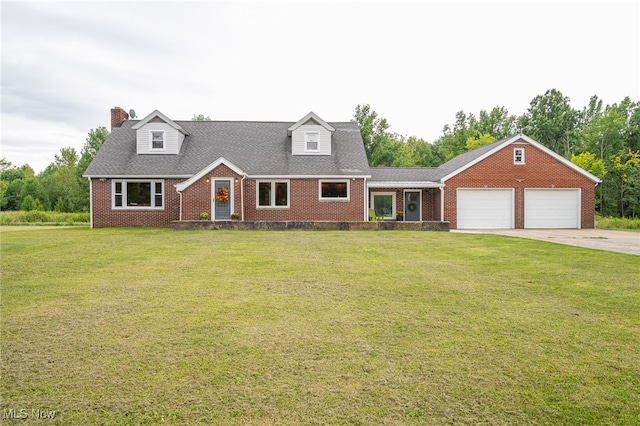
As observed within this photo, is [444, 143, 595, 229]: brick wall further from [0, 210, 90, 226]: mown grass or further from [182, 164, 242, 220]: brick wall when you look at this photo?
[0, 210, 90, 226]: mown grass

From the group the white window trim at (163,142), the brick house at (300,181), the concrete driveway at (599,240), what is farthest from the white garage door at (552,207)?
the white window trim at (163,142)

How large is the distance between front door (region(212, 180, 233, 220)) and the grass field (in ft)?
38.8

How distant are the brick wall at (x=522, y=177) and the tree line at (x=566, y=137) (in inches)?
519

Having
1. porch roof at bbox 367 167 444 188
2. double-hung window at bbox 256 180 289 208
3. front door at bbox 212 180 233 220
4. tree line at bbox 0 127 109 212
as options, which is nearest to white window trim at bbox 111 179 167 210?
front door at bbox 212 180 233 220

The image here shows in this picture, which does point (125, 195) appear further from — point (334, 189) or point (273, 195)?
point (334, 189)

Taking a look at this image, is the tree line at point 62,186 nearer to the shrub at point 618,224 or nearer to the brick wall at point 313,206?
the brick wall at point 313,206

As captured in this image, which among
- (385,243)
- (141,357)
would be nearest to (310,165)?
(385,243)

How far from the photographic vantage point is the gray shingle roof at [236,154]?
20.8m

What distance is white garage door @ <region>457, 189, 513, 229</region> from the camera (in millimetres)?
21906

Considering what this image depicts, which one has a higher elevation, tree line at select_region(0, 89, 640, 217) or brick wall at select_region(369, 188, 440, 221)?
tree line at select_region(0, 89, 640, 217)

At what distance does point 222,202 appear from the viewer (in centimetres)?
1952

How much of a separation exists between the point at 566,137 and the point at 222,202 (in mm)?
45162

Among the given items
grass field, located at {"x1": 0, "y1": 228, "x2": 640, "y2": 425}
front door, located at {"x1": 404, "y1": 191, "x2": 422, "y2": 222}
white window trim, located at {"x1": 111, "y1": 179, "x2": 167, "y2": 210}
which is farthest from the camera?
front door, located at {"x1": 404, "y1": 191, "x2": 422, "y2": 222}

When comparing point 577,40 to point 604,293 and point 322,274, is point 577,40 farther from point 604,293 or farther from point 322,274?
point 322,274
